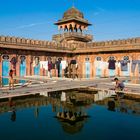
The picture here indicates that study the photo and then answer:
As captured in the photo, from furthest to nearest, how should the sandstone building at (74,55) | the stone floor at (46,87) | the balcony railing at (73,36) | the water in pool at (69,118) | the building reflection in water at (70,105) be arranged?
the balcony railing at (73,36) → the sandstone building at (74,55) → the stone floor at (46,87) → the building reflection in water at (70,105) → the water in pool at (69,118)

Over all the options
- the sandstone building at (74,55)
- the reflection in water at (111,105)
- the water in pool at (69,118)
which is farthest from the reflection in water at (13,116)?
Answer: the sandstone building at (74,55)

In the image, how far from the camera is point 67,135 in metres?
5.52

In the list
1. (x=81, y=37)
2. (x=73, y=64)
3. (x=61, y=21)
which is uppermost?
(x=61, y=21)

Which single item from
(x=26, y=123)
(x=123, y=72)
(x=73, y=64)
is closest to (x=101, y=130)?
(x=26, y=123)

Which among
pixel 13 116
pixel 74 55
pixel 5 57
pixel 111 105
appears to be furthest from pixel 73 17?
pixel 13 116

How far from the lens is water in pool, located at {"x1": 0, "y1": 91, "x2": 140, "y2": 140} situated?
5572 millimetres

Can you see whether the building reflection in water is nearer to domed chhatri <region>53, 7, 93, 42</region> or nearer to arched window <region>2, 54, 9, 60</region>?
arched window <region>2, 54, 9, 60</region>

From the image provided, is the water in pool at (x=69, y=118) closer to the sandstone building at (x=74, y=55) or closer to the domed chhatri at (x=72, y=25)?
the sandstone building at (x=74, y=55)

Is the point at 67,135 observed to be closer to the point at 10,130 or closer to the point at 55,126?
the point at 55,126

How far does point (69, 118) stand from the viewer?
7.08 metres

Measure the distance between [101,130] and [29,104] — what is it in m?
4.11

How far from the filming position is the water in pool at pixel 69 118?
557cm

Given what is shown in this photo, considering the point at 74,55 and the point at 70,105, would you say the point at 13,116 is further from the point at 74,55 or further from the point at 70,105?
the point at 74,55

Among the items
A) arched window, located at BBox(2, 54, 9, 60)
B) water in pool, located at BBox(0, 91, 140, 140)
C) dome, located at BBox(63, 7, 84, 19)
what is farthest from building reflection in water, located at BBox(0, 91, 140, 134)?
dome, located at BBox(63, 7, 84, 19)
